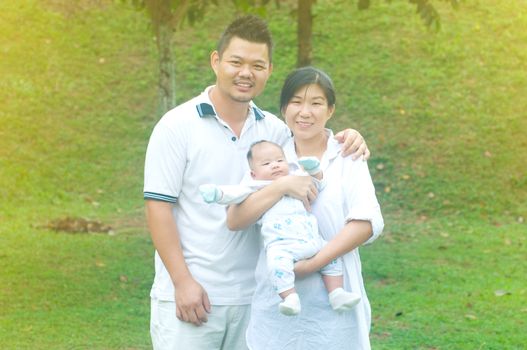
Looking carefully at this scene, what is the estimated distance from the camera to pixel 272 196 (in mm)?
3262

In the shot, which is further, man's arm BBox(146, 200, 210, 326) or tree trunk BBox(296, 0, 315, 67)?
tree trunk BBox(296, 0, 315, 67)

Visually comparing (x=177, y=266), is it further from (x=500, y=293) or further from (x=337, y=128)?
(x=337, y=128)

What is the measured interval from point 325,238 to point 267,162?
338 millimetres

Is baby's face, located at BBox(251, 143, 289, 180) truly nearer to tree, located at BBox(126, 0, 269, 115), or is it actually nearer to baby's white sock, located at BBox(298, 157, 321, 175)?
baby's white sock, located at BBox(298, 157, 321, 175)

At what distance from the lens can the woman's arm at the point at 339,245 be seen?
3.23 meters

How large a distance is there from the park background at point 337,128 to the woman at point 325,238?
10.5 feet

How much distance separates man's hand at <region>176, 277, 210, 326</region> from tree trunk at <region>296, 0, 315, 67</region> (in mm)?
5483

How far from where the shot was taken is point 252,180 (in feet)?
11.0

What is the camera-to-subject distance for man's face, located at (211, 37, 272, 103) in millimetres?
3445

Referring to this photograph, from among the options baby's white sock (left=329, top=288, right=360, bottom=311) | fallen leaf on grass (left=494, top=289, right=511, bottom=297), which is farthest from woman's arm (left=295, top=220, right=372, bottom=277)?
fallen leaf on grass (left=494, top=289, right=511, bottom=297)

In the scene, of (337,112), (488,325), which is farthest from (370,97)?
(488,325)

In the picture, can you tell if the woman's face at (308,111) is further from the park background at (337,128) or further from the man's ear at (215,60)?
the park background at (337,128)

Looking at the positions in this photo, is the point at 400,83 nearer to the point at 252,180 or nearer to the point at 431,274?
the point at 431,274

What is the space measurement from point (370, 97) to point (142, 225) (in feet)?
14.2
